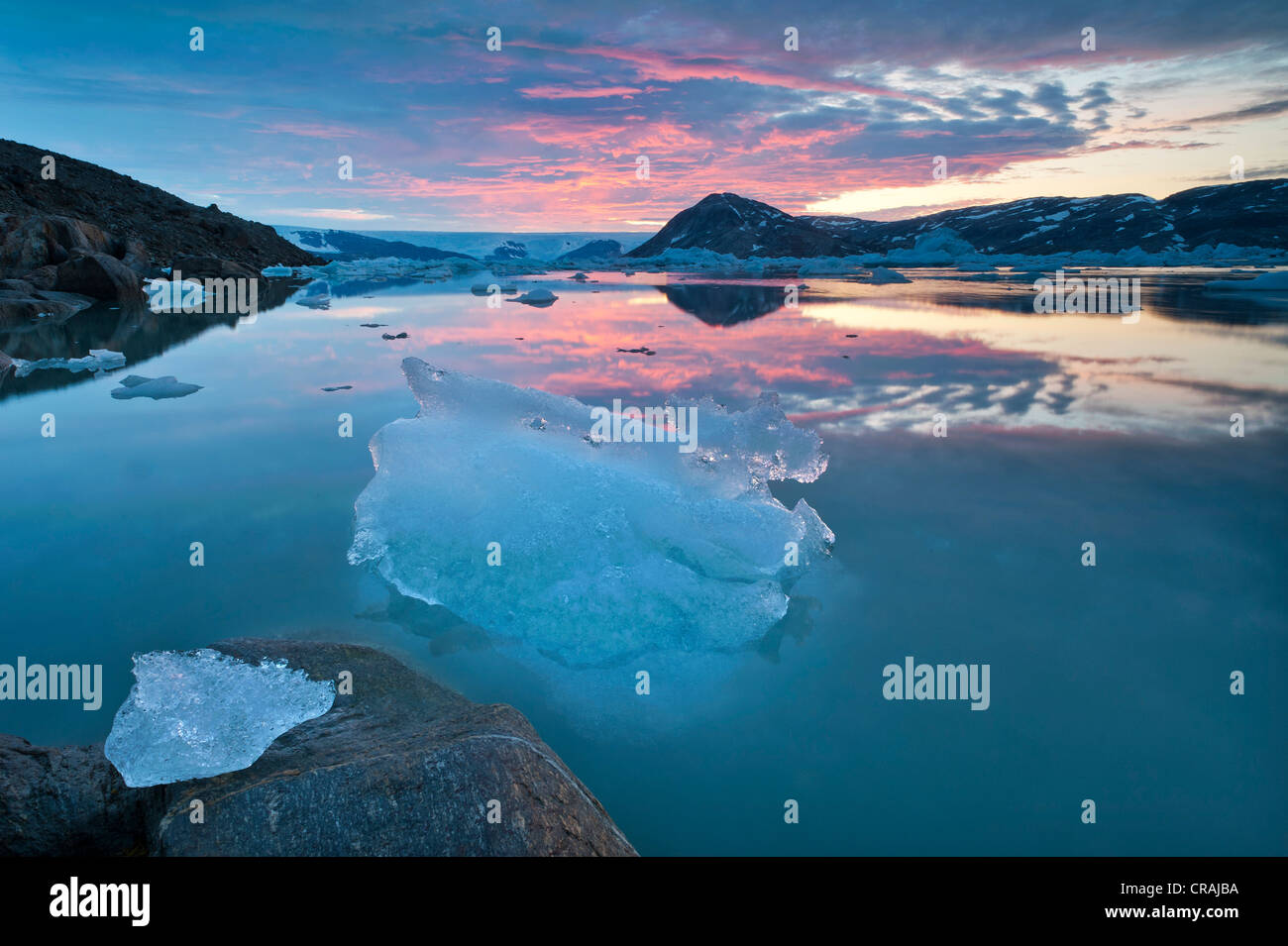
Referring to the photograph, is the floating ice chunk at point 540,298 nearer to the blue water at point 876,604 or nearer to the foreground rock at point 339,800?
the blue water at point 876,604

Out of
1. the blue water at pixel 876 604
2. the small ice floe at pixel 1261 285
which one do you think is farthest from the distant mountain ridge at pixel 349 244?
the blue water at pixel 876 604

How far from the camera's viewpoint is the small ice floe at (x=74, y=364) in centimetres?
1005

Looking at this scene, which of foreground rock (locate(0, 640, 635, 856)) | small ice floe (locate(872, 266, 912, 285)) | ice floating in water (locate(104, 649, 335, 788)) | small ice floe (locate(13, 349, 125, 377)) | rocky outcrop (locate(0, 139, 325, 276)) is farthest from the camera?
small ice floe (locate(872, 266, 912, 285))

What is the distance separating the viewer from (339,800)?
1913mm

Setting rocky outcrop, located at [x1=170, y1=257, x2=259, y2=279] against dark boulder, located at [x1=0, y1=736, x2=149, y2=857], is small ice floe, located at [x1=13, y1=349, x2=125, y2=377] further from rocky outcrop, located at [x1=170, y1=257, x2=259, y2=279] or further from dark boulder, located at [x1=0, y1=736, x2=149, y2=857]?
rocky outcrop, located at [x1=170, y1=257, x2=259, y2=279]

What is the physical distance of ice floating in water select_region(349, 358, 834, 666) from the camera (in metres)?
3.47

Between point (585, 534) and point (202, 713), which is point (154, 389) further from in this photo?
point (202, 713)

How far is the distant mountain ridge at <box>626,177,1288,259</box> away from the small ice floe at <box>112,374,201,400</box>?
84064mm

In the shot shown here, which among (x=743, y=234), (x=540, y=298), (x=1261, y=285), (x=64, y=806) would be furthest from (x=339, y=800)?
(x=743, y=234)

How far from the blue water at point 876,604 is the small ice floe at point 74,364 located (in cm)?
86

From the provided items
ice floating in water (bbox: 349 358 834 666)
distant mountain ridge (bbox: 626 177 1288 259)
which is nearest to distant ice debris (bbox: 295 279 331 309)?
ice floating in water (bbox: 349 358 834 666)
